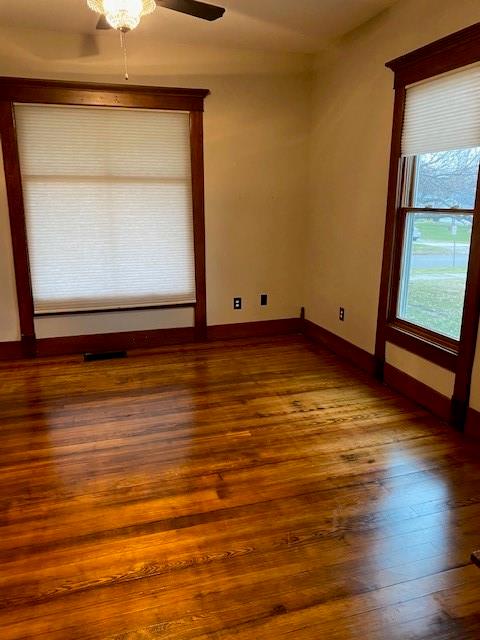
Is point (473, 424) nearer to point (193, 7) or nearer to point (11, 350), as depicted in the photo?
point (193, 7)

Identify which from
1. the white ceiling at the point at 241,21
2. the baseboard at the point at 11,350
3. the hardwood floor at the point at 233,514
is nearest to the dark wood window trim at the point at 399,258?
the hardwood floor at the point at 233,514

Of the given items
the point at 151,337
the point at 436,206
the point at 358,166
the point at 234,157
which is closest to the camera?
the point at 436,206

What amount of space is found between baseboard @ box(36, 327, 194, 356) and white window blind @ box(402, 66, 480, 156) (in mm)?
2720

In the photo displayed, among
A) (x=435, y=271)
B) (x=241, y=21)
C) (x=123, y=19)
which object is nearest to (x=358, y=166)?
(x=435, y=271)

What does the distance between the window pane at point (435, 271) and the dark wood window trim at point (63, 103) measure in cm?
203

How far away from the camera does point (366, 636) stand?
5.29ft

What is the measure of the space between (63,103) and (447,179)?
3193 millimetres

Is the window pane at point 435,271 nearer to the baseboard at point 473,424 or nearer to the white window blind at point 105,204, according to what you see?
the baseboard at point 473,424

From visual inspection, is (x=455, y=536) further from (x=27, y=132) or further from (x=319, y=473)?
(x=27, y=132)

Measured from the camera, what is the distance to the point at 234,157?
461 centimetres

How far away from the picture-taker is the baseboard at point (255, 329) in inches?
194

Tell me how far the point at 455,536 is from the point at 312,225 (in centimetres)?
343

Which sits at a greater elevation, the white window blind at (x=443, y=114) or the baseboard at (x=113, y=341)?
the white window blind at (x=443, y=114)

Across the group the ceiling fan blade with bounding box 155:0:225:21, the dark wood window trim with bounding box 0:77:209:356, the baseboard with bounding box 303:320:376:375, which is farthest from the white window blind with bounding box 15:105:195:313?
the ceiling fan blade with bounding box 155:0:225:21
